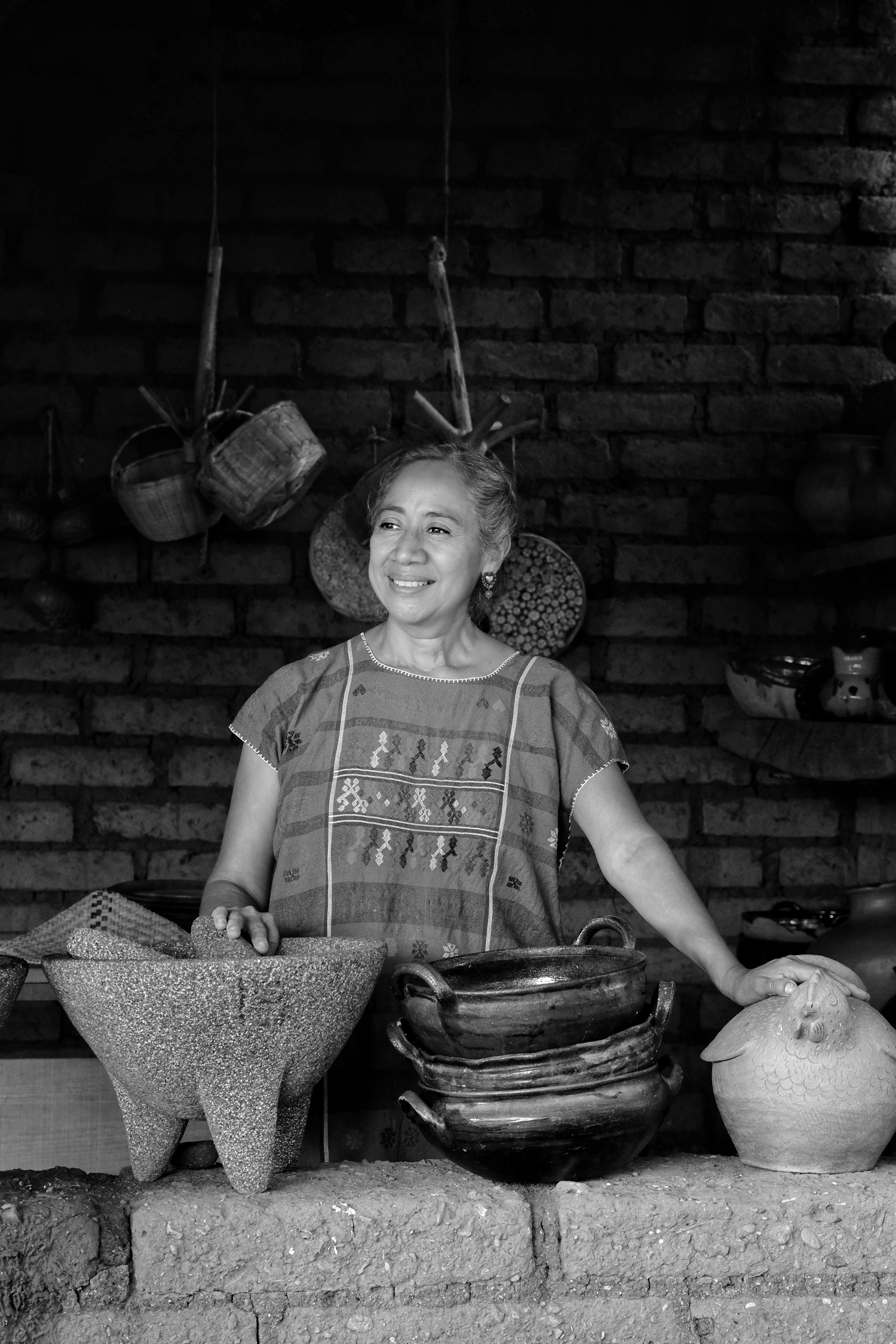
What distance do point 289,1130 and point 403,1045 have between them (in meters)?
0.14

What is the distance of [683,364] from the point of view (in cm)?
361

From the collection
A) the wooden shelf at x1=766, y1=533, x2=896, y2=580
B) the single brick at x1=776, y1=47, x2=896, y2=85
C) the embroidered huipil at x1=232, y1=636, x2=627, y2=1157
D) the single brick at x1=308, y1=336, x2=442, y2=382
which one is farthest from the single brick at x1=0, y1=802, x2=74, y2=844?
the single brick at x1=776, y1=47, x2=896, y2=85

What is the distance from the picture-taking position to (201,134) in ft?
11.6

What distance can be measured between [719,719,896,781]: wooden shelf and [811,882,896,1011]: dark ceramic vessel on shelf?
18.2 inches

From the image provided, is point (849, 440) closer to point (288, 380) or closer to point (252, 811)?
point (288, 380)

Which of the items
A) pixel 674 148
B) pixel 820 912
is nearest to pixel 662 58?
pixel 674 148

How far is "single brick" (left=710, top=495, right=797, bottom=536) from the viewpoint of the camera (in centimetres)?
360

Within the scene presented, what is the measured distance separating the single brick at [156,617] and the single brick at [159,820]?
41 centimetres

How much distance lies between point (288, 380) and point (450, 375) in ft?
1.73

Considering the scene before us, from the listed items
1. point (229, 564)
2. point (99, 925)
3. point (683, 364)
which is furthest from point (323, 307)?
point (99, 925)

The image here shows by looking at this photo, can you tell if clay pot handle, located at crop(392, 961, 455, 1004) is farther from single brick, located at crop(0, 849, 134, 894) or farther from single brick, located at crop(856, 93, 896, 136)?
single brick, located at crop(856, 93, 896, 136)

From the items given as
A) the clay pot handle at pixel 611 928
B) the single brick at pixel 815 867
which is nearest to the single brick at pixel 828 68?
the single brick at pixel 815 867

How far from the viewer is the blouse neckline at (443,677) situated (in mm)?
Answer: 1904

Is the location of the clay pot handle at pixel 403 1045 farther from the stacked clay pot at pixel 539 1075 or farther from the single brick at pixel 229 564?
the single brick at pixel 229 564
